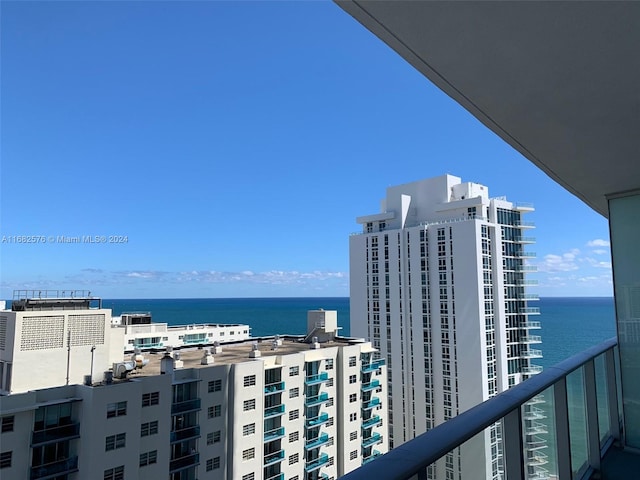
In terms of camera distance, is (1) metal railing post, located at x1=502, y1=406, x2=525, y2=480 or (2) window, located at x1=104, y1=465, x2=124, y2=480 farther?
(2) window, located at x1=104, y1=465, x2=124, y2=480

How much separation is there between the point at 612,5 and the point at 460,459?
3.89 ft

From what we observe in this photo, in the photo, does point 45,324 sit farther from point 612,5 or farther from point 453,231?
point 453,231

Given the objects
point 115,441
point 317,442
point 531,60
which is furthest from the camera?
point 317,442

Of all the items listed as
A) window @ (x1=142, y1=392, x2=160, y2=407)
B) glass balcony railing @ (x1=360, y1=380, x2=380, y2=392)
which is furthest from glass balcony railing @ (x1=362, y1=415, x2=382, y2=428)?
window @ (x1=142, y1=392, x2=160, y2=407)

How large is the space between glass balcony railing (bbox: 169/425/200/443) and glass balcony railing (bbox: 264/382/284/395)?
8.88 feet

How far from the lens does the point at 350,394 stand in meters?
17.4

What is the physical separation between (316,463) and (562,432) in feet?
53.9

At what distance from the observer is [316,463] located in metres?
15.7

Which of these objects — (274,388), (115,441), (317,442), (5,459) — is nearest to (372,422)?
(317,442)

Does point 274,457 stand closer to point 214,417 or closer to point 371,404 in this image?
point 214,417

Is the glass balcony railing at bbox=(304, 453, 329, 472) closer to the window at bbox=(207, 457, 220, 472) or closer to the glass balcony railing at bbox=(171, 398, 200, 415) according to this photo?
the window at bbox=(207, 457, 220, 472)

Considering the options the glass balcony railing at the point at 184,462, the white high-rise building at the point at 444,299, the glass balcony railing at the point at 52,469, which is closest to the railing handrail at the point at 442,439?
the glass balcony railing at the point at 52,469

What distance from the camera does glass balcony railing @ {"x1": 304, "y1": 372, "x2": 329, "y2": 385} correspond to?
51.0 ft

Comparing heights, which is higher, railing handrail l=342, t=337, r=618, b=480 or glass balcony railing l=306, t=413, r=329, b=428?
railing handrail l=342, t=337, r=618, b=480
